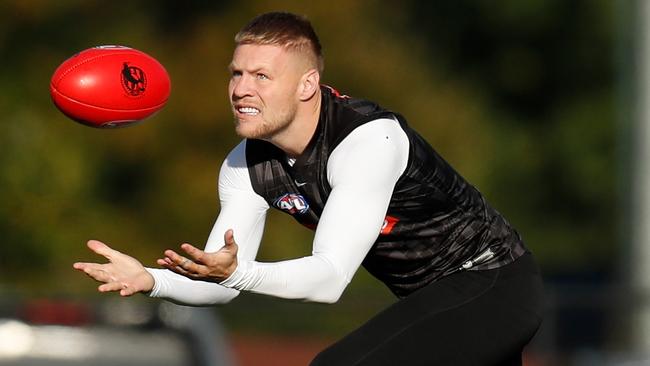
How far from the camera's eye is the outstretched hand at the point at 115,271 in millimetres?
5098

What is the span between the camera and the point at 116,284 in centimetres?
514

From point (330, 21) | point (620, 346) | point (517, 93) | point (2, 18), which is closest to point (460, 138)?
point (330, 21)

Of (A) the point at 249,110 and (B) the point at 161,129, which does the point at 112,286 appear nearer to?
(A) the point at 249,110

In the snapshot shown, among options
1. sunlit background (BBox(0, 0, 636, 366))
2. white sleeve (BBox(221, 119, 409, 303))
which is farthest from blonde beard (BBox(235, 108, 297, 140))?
sunlit background (BBox(0, 0, 636, 366))

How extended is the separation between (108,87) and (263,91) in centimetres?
65

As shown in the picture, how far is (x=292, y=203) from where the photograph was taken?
603cm

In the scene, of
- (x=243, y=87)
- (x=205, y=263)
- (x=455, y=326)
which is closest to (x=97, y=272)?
(x=205, y=263)

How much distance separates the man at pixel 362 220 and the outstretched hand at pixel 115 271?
0.43 feet

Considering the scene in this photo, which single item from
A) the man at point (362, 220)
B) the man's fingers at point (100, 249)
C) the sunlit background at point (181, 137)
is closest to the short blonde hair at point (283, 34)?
the man at point (362, 220)

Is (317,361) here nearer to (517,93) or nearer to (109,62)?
(109,62)

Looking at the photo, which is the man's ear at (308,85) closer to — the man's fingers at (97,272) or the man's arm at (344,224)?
the man's arm at (344,224)

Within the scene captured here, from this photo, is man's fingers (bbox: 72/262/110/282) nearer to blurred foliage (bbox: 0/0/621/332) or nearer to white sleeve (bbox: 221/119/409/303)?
white sleeve (bbox: 221/119/409/303)

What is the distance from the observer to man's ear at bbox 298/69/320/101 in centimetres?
589

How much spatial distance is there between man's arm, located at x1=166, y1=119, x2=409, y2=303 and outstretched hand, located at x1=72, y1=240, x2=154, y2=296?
0.23m
